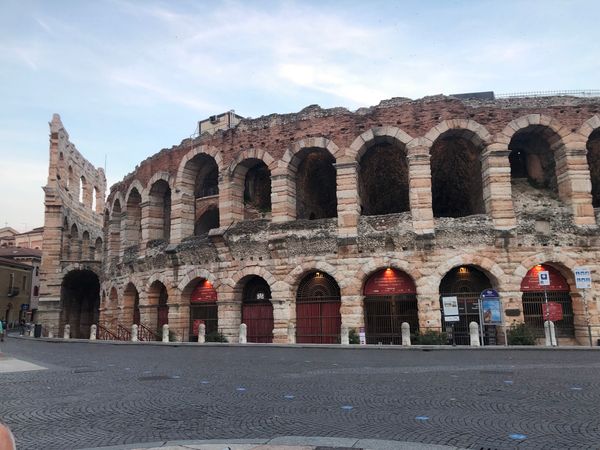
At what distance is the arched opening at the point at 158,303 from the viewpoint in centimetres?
2453

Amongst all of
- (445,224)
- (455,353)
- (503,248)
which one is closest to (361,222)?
(445,224)

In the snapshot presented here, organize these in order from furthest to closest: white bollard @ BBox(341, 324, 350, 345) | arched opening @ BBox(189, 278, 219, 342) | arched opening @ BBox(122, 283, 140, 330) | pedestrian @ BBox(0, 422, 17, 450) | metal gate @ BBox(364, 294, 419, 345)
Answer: arched opening @ BBox(122, 283, 140, 330) → arched opening @ BBox(189, 278, 219, 342) → metal gate @ BBox(364, 294, 419, 345) → white bollard @ BBox(341, 324, 350, 345) → pedestrian @ BBox(0, 422, 17, 450)

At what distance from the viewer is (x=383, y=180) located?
81.7 ft

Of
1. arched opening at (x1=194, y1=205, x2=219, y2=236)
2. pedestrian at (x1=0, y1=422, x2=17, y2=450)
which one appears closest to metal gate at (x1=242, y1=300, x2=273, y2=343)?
arched opening at (x1=194, y1=205, x2=219, y2=236)

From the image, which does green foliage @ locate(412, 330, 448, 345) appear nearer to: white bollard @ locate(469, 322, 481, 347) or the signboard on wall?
white bollard @ locate(469, 322, 481, 347)

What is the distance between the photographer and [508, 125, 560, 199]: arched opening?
19562 millimetres

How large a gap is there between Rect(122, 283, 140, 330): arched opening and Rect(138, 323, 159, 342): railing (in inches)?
83.7

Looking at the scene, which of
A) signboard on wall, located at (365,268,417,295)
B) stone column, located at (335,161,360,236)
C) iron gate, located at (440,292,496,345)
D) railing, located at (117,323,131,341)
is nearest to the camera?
iron gate, located at (440,292,496,345)

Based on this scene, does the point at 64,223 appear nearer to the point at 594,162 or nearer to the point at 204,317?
the point at 204,317

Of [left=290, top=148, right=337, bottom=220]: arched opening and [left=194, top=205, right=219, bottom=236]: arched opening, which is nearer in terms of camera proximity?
[left=290, top=148, right=337, bottom=220]: arched opening

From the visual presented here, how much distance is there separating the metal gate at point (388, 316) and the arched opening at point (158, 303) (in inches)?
416

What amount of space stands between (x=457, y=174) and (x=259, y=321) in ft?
38.6

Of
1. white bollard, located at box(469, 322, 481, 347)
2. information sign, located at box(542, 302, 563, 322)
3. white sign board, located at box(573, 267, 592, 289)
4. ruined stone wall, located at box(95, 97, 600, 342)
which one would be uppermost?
ruined stone wall, located at box(95, 97, 600, 342)

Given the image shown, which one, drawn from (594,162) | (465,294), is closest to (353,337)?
(465,294)
